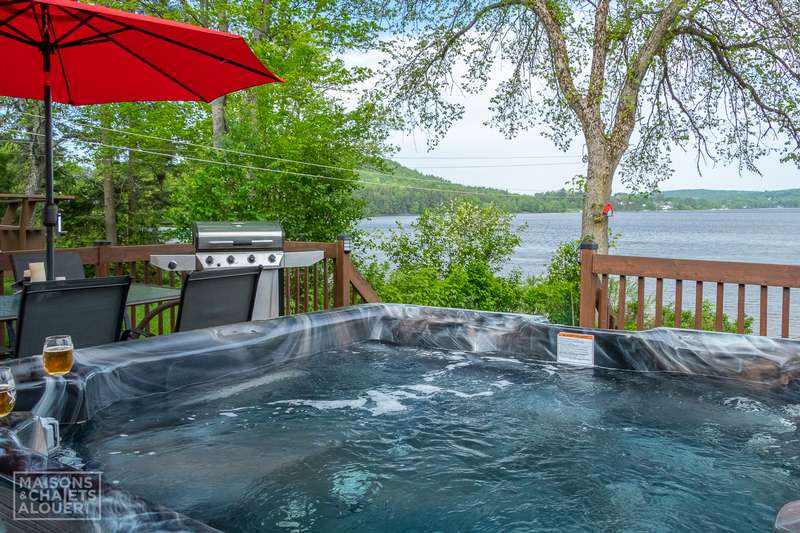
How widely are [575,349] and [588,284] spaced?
1.22 meters

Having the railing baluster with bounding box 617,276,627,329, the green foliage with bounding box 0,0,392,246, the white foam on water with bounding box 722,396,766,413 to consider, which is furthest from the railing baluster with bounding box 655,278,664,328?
the green foliage with bounding box 0,0,392,246

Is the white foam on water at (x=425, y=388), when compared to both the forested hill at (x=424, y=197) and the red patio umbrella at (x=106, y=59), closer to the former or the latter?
the red patio umbrella at (x=106, y=59)

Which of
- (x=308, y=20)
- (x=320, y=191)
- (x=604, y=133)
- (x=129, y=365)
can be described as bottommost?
(x=129, y=365)

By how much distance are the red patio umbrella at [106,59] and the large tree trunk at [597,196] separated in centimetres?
500

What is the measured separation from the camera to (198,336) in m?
2.95

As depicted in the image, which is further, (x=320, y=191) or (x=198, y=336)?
(x=320, y=191)

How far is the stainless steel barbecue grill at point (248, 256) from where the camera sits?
4.35 metres

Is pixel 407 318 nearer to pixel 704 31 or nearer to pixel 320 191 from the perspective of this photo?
pixel 320 191

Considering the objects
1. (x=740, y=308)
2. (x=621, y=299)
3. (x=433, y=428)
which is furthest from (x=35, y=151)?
(x=740, y=308)

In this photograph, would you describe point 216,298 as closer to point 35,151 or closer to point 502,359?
point 502,359

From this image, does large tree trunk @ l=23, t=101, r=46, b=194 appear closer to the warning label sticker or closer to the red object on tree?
the red object on tree

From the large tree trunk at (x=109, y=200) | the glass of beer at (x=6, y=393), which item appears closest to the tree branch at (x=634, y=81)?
the glass of beer at (x=6, y=393)

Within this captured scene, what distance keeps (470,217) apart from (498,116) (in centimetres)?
162

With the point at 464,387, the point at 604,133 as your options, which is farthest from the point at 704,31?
the point at 464,387
